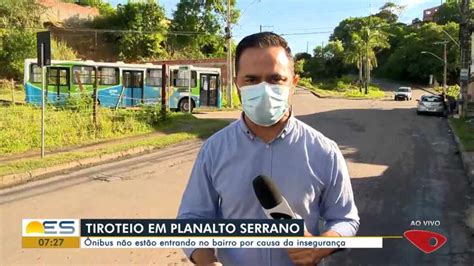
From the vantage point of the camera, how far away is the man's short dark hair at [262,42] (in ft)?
7.41

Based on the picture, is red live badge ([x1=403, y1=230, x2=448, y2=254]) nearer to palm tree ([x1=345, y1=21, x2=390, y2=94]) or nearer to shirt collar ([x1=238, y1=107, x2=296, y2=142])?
shirt collar ([x1=238, y1=107, x2=296, y2=142])

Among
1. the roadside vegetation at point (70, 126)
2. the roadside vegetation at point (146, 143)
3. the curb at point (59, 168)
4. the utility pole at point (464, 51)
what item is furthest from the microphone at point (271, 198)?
the utility pole at point (464, 51)

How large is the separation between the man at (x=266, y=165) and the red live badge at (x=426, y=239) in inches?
156

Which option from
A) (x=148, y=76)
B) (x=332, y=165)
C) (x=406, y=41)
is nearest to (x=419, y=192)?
(x=332, y=165)

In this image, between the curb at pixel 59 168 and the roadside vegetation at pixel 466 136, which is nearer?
the curb at pixel 59 168

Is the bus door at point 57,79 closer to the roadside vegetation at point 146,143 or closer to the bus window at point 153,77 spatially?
the bus window at point 153,77

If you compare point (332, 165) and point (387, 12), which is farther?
point (387, 12)

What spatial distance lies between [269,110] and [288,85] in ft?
0.57

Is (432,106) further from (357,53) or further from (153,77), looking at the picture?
(357,53)

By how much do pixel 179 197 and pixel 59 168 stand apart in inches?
156

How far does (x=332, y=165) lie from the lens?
2279mm

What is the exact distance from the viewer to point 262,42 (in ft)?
7.40

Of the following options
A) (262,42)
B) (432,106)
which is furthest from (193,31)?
(262,42)

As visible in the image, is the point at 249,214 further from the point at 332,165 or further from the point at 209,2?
the point at 209,2
